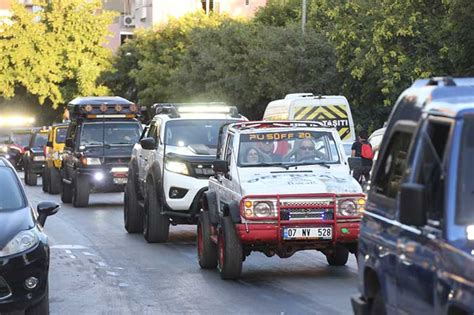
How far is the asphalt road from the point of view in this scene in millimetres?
12414

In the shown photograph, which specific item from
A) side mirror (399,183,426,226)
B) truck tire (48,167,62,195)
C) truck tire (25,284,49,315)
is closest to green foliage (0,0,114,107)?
truck tire (48,167,62,195)

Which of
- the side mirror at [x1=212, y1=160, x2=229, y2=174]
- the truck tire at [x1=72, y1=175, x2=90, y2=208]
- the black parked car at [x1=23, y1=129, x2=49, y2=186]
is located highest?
the side mirror at [x1=212, y1=160, x2=229, y2=174]

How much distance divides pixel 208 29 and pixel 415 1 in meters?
21.9

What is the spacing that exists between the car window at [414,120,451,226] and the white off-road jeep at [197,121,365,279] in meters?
6.61

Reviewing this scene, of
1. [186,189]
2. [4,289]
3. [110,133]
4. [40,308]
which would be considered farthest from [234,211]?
[110,133]

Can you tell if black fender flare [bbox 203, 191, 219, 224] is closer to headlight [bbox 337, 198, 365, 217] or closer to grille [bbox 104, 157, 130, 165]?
headlight [bbox 337, 198, 365, 217]

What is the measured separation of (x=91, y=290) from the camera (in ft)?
45.3

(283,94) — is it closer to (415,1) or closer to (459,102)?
(415,1)

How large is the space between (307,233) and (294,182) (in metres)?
0.70

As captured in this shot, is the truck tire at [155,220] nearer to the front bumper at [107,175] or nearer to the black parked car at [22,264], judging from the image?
the black parked car at [22,264]

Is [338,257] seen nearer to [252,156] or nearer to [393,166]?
[252,156]

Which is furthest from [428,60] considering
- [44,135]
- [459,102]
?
[459,102]

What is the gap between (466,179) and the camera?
685 cm

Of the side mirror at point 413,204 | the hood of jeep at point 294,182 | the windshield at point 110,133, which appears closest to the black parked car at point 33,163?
the windshield at point 110,133
